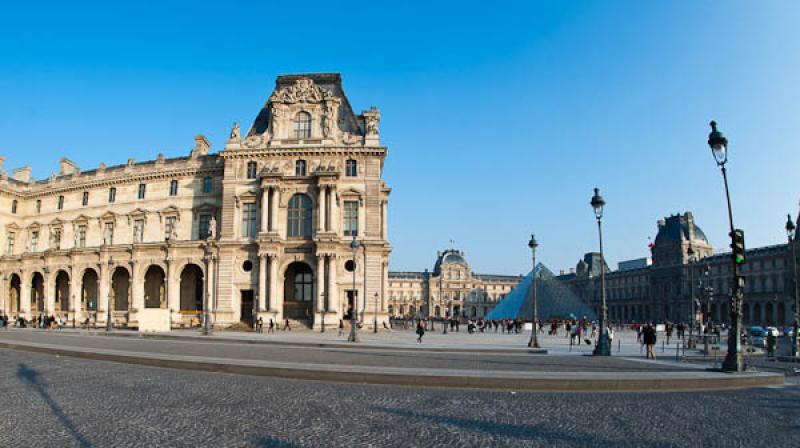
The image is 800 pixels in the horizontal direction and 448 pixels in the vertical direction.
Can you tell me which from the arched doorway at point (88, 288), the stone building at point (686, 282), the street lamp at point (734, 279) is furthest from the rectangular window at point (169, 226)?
the stone building at point (686, 282)

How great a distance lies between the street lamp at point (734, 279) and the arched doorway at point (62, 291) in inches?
2338

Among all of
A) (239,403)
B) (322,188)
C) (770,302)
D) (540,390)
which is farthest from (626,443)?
(770,302)

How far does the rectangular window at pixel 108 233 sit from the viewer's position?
53.5 meters

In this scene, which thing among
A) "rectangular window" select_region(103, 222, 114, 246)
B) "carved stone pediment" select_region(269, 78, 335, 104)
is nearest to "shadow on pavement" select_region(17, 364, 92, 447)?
"carved stone pediment" select_region(269, 78, 335, 104)

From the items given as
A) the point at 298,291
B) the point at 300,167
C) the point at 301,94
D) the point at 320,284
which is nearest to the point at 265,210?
the point at 300,167

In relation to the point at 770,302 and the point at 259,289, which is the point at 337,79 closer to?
the point at 259,289

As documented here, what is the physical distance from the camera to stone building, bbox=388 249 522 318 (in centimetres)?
16225

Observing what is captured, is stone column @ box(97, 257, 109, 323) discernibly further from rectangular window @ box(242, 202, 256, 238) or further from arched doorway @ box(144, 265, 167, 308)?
rectangular window @ box(242, 202, 256, 238)

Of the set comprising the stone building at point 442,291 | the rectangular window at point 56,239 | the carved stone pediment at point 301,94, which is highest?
the carved stone pediment at point 301,94

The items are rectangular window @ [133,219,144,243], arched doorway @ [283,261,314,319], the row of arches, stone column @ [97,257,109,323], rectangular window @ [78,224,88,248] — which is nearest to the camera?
arched doorway @ [283,261,314,319]

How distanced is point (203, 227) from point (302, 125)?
1282 centimetres

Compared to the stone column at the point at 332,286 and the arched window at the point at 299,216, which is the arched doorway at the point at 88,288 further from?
the stone column at the point at 332,286

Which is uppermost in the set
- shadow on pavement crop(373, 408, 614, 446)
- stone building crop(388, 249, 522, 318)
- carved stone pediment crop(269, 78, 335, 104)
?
carved stone pediment crop(269, 78, 335, 104)

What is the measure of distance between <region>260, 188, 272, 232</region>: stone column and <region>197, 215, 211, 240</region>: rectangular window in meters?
7.48
